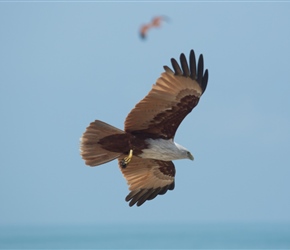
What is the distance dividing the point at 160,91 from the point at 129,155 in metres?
0.84

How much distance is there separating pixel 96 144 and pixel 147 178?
4.06 ft

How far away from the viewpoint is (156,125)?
9602 mm

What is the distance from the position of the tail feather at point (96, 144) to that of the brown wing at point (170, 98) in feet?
0.88

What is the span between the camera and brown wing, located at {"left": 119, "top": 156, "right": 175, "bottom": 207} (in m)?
10.5

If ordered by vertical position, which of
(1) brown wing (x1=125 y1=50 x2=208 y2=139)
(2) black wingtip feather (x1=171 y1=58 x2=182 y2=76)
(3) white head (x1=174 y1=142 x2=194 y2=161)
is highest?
(2) black wingtip feather (x1=171 y1=58 x2=182 y2=76)

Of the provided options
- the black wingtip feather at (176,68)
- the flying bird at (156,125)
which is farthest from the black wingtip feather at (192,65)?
the black wingtip feather at (176,68)

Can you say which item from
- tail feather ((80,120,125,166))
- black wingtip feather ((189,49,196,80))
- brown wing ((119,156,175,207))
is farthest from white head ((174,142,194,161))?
brown wing ((119,156,175,207))

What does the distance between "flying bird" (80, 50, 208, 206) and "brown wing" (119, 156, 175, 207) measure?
0.65m

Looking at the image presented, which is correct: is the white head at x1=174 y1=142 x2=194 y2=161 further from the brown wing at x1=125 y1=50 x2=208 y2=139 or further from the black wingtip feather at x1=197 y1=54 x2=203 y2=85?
the black wingtip feather at x1=197 y1=54 x2=203 y2=85

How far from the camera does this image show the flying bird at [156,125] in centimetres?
938

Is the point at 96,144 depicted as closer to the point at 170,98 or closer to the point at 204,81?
the point at 170,98

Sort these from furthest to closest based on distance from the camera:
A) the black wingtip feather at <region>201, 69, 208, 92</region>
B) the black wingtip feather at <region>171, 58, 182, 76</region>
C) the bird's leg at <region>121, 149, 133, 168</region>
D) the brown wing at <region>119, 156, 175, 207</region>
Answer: the brown wing at <region>119, 156, 175, 207</region> → the bird's leg at <region>121, 149, 133, 168</region> → the black wingtip feather at <region>201, 69, 208, 92</region> → the black wingtip feather at <region>171, 58, 182, 76</region>

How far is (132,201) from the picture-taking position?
34.7 feet
